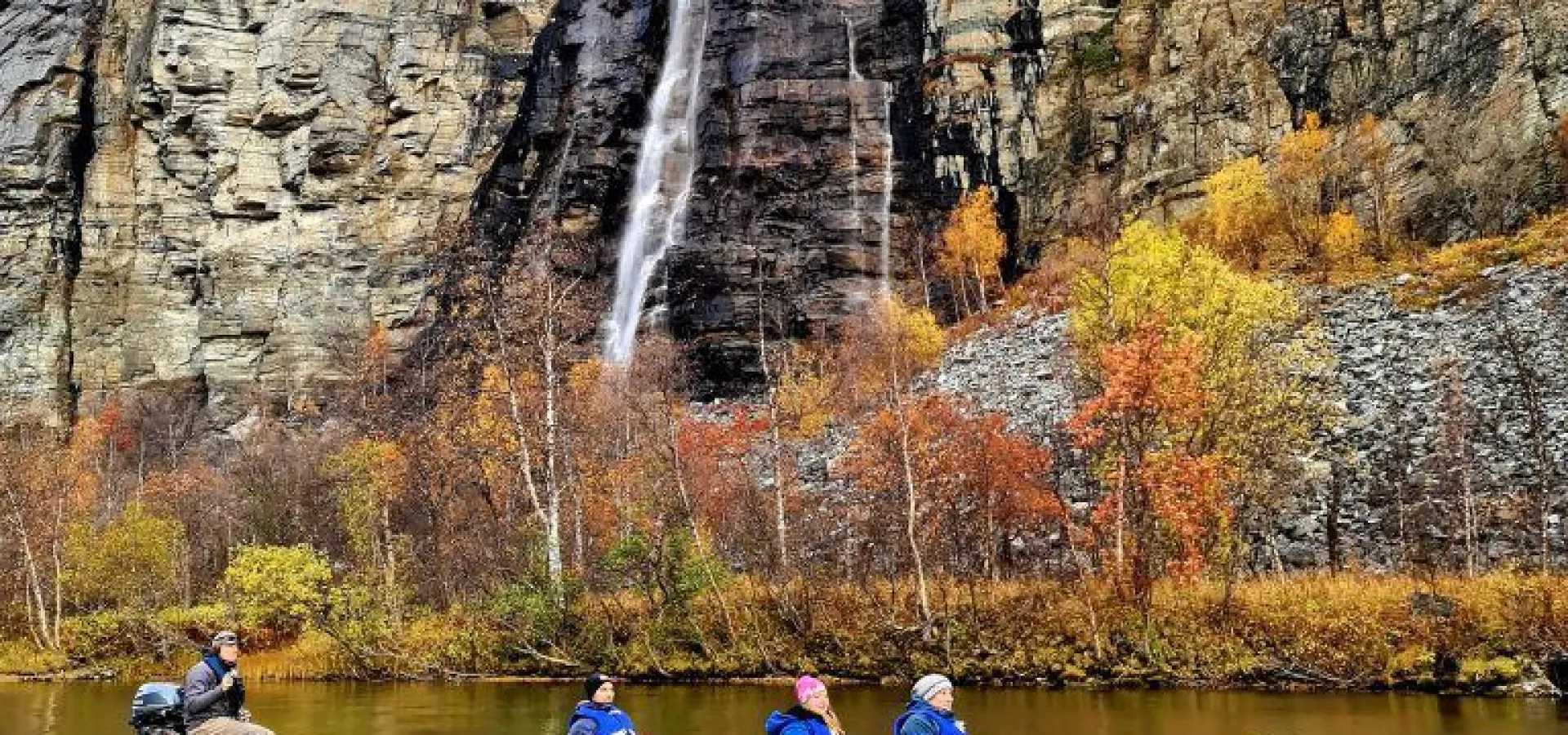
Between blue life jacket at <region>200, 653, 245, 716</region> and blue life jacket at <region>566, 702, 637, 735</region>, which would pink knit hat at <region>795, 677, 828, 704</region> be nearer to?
blue life jacket at <region>566, 702, 637, 735</region>

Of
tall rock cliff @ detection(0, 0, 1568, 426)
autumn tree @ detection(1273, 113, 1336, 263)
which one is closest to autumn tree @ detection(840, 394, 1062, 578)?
tall rock cliff @ detection(0, 0, 1568, 426)

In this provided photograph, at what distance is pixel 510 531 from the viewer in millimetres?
36438

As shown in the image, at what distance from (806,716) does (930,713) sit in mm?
922

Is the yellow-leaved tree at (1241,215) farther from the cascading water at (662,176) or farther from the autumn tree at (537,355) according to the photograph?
the autumn tree at (537,355)

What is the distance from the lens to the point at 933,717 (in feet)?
28.7

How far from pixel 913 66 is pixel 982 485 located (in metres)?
50.7

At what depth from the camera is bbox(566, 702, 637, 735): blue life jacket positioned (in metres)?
11.0

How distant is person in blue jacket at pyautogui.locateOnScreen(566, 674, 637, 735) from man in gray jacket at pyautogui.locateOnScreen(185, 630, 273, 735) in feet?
13.8

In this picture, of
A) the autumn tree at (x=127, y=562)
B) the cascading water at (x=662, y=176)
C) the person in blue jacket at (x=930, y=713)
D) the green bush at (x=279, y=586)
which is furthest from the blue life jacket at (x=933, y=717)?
the cascading water at (x=662, y=176)

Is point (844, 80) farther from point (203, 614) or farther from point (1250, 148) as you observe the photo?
point (203, 614)

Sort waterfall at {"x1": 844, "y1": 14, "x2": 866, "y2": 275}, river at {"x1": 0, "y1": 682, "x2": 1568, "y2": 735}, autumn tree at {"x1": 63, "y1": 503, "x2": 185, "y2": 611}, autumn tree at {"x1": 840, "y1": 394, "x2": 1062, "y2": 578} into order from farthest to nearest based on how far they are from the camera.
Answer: waterfall at {"x1": 844, "y1": 14, "x2": 866, "y2": 275}, autumn tree at {"x1": 63, "y1": 503, "x2": 185, "y2": 611}, autumn tree at {"x1": 840, "y1": 394, "x2": 1062, "y2": 578}, river at {"x1": 0, "y1": 682, "x2": 1568, "y2": 735}

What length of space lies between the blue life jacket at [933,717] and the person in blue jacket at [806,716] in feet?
1.81

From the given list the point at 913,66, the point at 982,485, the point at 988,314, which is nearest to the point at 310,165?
the point at 913,66

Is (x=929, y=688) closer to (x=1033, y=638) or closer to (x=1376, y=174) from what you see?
(x=1033, y=638)
